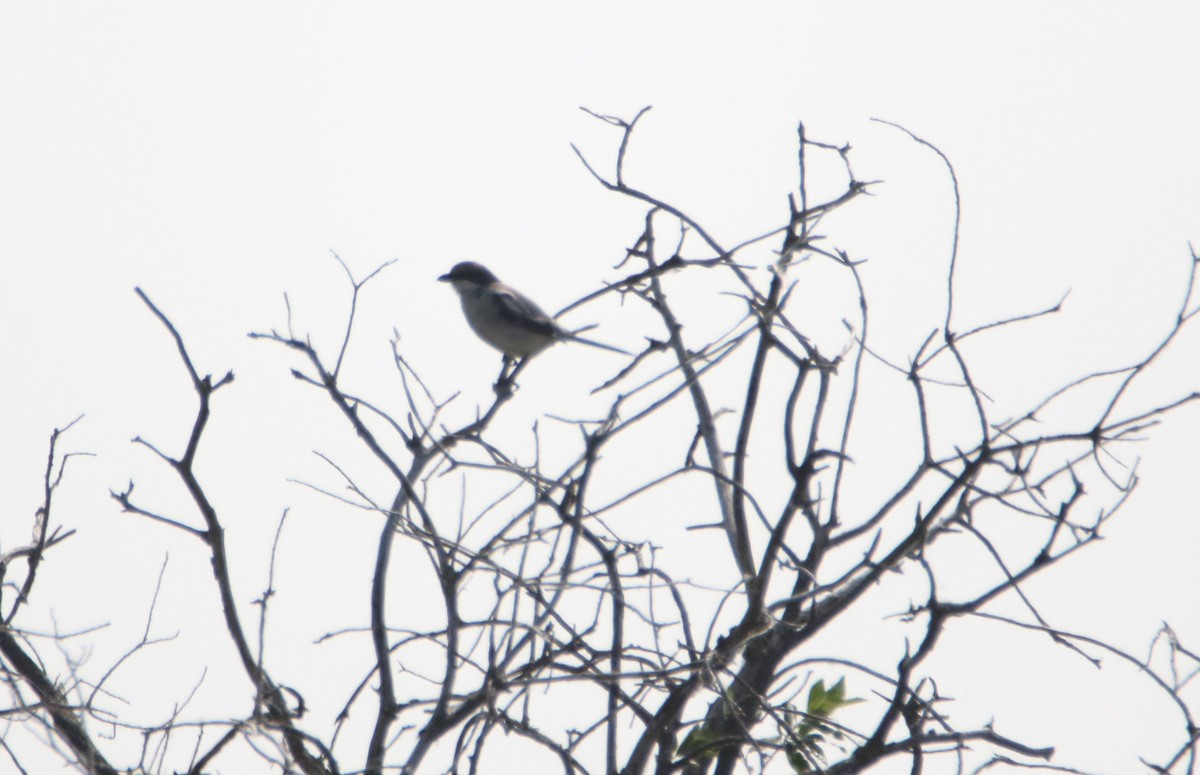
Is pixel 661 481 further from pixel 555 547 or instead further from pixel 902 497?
pixel 902 497

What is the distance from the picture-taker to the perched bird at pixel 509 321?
28.7 feet

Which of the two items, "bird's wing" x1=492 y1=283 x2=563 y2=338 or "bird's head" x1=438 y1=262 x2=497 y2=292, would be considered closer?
"bird's wing" x1=492 y1=283 x2=563 y2=338

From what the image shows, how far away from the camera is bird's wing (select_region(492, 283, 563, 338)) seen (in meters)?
8.68

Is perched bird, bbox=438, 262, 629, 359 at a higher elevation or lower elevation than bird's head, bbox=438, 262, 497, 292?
lower

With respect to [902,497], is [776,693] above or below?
below

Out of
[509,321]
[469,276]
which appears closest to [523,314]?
[509,321]

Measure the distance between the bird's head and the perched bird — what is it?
10 centimetres

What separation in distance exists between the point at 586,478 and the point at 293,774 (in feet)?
3.33

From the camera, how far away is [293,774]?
296 cm

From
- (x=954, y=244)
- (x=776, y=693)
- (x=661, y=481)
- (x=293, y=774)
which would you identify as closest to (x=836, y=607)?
(x=776, y=693)

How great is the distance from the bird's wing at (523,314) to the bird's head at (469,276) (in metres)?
0.42

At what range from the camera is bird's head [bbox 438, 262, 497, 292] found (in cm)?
956

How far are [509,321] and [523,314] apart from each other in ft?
0.37

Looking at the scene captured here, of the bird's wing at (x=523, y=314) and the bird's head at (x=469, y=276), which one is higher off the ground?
the bird's head at (x=469, y=276)
